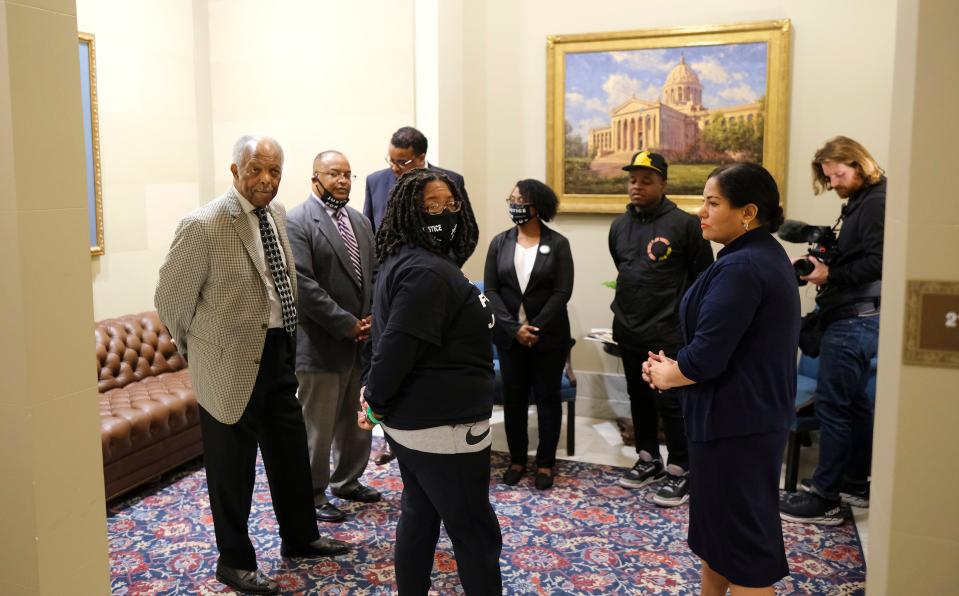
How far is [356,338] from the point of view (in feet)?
13.9

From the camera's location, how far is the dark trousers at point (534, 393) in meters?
4.91

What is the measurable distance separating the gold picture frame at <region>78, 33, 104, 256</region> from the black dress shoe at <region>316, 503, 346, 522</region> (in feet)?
8.46

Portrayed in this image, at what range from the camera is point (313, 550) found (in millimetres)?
3969

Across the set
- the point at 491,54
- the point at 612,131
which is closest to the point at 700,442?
the point at 612,131

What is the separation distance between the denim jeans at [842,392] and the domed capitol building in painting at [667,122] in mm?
2108

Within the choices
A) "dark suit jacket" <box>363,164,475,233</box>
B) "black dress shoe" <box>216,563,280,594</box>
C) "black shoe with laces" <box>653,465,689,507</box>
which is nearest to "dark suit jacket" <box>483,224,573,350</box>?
"dark suit jacket" <box>363,164,475,233</box>

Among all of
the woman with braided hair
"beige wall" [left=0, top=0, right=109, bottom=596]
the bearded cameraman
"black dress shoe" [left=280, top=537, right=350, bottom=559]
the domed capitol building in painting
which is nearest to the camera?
"beige wall" [left=0, top=0, right=109, bottom=596]

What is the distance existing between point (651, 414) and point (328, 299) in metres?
2.02

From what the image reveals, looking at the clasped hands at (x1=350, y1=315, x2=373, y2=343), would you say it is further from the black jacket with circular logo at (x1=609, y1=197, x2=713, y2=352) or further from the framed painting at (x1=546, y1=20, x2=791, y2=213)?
the framed painting at (x1=546, y1=20, x2=791, y2=213)

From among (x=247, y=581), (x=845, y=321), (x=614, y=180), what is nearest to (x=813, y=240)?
(x=845, y=321)

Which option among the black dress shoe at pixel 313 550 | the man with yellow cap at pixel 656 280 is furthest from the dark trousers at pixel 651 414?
the black dress shoe at pixel 313 550

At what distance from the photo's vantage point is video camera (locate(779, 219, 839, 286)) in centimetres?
427

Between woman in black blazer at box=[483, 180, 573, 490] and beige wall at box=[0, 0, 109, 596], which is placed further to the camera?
woman in black blazer at box=[483, 180, 573, 490]

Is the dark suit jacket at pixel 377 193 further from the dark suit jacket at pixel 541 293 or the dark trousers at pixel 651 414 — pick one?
the dark trousers at pixel 651 414
